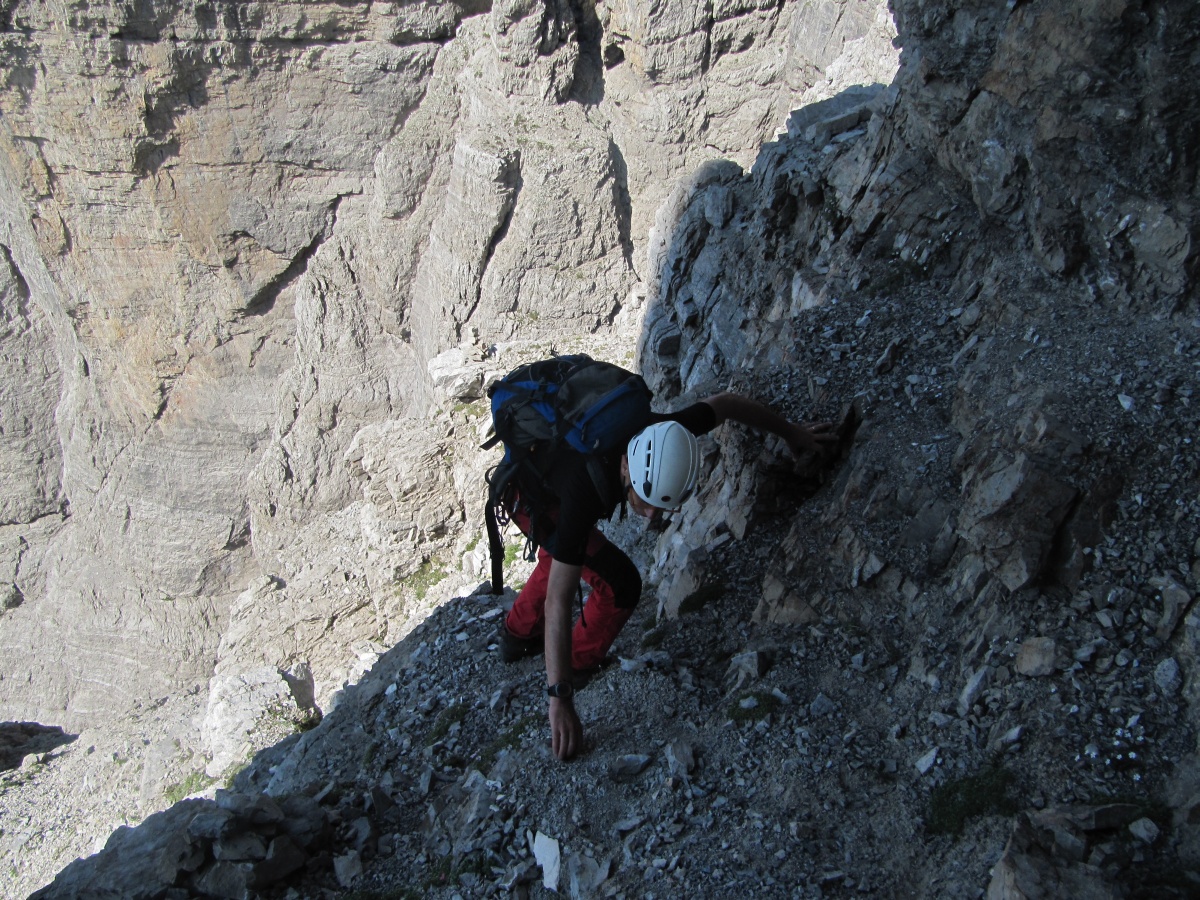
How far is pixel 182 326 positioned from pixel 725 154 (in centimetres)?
1703

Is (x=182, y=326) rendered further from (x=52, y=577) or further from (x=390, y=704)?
(x=390, y=704)

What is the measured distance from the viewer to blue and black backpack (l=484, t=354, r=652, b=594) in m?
5.05

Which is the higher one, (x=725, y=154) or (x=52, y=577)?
(x=725, y=154)

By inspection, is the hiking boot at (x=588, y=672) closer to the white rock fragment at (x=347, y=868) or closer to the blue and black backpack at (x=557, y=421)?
the blue and black backpack at (x=557, y=421)

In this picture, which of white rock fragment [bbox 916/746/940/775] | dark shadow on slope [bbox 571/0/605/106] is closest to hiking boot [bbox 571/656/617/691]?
white rock fragment [bbox 916/746/940/775]

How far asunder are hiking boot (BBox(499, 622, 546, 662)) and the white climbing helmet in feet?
9.78

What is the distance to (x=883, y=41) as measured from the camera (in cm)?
1427

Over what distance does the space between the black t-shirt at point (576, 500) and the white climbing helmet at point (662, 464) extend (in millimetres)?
238

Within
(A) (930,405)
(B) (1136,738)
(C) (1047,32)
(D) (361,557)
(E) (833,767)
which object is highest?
(C) (1047,32)

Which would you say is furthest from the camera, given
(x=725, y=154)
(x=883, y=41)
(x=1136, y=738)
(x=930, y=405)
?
(x=725, y=154)

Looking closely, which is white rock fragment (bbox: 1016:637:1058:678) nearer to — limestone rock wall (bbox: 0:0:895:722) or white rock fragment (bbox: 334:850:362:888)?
white rock fragment (bbox: 334:850:362:888)

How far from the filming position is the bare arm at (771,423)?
18.7 ft

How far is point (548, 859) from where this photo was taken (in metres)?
4.66

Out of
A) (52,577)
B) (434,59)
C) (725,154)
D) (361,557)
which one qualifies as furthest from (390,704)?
(52,577)
